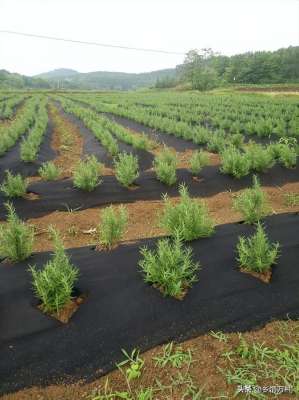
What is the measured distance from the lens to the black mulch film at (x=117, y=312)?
2600 mm

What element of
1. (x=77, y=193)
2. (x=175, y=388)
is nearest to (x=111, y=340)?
(x=175, y=388)

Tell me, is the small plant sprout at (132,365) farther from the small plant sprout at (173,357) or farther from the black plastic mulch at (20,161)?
the black plastic mulch at (20,161)

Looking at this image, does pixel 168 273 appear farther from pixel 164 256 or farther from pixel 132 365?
pixel 132 365

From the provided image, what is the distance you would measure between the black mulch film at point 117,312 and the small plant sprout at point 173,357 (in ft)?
0.33

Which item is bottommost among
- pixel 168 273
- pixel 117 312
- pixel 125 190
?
pixel 117 312

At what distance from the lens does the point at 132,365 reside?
257cm

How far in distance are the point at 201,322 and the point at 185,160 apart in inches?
308

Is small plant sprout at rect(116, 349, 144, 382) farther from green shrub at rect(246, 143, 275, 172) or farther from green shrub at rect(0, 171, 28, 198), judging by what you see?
green shrub at rect(246, 143, 275, 172)

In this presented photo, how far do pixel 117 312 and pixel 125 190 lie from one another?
4447mm

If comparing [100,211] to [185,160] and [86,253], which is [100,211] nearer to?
[86,253]

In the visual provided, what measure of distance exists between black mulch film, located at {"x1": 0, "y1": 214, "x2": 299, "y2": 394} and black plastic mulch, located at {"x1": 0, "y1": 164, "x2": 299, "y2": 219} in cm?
298

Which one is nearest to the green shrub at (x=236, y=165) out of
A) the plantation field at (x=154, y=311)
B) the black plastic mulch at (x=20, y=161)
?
the plantation field at (x=154, y=311)

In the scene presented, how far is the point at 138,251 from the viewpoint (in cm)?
400

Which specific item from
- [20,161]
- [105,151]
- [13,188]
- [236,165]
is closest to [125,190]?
[13,188]
